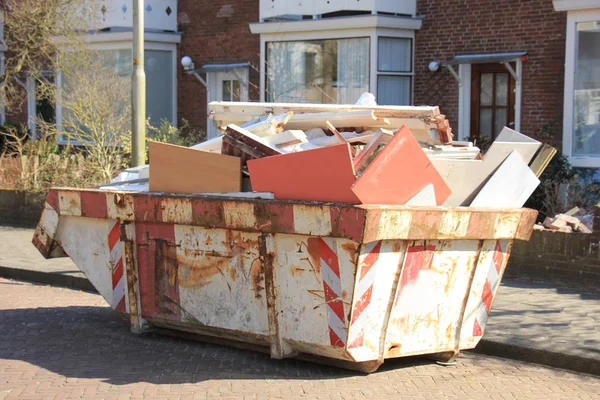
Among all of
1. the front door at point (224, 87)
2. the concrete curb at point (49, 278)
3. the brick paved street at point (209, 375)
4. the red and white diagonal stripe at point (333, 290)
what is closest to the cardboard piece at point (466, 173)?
the red and white diagonal stripe at point (333, 290)

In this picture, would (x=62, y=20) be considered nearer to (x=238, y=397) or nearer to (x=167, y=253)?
(x=167, y=253)

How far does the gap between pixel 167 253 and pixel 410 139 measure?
210 cm

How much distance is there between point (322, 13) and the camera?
17266mm

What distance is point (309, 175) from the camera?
5.80 m

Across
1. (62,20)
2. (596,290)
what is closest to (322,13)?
(62,20)

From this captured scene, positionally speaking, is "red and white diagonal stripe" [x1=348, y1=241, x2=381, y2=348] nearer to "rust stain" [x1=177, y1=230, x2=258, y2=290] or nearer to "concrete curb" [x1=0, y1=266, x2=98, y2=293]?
"rust stain" [x1=177, y1=230, x2=258, y2=290]

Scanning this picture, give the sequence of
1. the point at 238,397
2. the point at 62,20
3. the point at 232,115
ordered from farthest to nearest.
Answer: the point at 62,20 → the point at 232,115 → the point at 238,397

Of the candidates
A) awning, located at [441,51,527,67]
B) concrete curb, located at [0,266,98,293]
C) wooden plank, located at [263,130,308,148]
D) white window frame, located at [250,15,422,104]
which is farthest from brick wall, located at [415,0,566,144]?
wooden plank, located at [263,130,308,148]

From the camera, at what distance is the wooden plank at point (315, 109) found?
702 centimetres

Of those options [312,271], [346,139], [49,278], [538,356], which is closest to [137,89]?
A: [49,278]

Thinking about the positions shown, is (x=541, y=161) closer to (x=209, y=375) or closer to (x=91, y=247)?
(x=209, y=375)

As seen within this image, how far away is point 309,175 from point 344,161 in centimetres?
29

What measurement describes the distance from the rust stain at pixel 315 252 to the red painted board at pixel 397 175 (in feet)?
1.43

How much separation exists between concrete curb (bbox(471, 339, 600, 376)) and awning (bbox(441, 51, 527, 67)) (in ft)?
30.8
